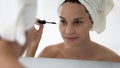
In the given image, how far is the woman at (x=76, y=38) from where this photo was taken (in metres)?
1.05

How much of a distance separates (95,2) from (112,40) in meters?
0.18

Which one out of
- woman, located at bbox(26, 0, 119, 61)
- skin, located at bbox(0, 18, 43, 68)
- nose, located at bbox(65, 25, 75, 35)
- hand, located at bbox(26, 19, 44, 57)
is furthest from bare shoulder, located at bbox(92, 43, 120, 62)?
skin, located at bbox(0, 18, 43, 68)

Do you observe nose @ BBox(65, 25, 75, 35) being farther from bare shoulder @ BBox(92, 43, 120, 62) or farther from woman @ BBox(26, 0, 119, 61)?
bare shoulder @ BBox(92, 43, 120, 62)

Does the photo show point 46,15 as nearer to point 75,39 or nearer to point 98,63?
point 75,39

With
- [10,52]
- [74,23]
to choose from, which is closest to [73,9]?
[74,23]

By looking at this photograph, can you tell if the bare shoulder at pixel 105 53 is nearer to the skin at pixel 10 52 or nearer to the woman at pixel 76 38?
the woman at pixel 76 38

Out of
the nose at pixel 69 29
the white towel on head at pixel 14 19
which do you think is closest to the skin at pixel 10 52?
the white towel on head at pixel 14 19

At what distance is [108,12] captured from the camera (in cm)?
106

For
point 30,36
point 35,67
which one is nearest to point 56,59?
point 35,67

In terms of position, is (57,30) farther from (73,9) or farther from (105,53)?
(105,53)

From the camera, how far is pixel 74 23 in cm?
105

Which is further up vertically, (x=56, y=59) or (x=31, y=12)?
(x=31, y=12)

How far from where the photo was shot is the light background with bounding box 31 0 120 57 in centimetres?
106

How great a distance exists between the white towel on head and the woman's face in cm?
50
